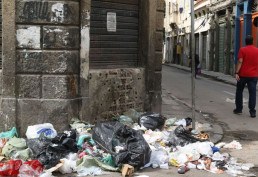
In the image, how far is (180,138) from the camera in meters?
7.35

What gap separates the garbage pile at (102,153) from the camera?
5977 mm

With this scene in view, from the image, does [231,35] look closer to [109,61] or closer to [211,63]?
[211,63]

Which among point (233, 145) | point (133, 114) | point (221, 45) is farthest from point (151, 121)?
point (221, 45)

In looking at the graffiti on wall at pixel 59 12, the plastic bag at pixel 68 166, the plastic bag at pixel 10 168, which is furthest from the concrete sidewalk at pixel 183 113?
the plastic bag at pixel 10 168

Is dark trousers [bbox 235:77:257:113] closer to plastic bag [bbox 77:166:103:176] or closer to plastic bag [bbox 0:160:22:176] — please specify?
plastic bag [bbox 77:166:103:176]

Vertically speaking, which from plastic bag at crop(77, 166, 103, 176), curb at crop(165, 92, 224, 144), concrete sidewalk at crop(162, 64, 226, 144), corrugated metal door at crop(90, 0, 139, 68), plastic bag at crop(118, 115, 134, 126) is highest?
corrugated metal door at crop(90, 0, 139, 68)

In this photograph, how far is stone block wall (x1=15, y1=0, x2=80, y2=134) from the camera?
7340 millimetres

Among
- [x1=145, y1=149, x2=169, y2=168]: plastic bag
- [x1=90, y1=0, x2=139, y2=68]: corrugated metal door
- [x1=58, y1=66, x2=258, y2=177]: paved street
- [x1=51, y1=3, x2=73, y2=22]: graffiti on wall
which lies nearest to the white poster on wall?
[x1=90, y1=0, x2=139, y2=68]: corrugated metal door

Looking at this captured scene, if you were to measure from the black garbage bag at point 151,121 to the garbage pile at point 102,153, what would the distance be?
626 millimetres

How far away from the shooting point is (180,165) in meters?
6.43

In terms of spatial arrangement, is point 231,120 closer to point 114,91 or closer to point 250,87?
point 250,87

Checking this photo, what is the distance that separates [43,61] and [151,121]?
2.08m

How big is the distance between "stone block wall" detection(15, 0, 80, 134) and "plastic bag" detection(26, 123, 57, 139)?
36 cm

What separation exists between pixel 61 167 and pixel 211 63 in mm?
27885
